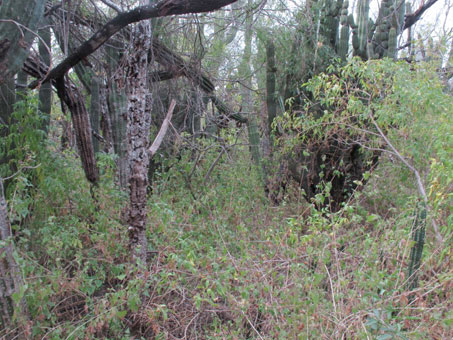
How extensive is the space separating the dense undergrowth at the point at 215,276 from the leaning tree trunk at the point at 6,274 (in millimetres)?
78

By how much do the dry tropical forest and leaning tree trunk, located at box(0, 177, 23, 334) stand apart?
1 cm

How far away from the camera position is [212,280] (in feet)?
9.24

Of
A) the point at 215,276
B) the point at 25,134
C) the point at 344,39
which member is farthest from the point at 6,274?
the point at 344,39

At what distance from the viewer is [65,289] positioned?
2816 mm

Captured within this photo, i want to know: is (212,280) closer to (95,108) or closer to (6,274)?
(6,274)

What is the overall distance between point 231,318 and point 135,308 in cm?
75

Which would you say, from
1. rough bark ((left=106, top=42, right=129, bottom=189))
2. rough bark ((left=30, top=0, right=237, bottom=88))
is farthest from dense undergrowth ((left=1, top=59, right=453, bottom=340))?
rough bark ((left=30, top=0, right=237, bottom=88))

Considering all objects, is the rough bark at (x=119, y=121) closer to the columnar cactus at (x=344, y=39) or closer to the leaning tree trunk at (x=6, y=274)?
the leaning tree trunk at (x=6, y=274)

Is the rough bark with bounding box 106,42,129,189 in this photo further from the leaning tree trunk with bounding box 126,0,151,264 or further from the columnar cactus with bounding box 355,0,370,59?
the columnar cactus with bounding box 355,0,370,59

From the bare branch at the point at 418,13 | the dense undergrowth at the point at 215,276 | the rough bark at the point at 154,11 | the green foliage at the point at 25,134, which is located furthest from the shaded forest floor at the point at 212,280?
the bare branch at the point at 418,13

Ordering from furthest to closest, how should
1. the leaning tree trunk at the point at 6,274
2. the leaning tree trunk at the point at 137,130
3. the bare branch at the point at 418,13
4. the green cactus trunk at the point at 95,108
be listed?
the bare branch at the point at 418,13 < the green cactus trunk at the point at 95,108 < the leaning tree trunk at the point at 137,130 < the leaning tree trunk at the point at 6,274

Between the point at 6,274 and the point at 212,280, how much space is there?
136 cm

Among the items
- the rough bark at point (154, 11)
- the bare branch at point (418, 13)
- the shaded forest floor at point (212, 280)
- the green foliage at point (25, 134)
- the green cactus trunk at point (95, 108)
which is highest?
the bare branch at point (418, 13)

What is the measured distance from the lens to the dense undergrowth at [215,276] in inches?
97.0
